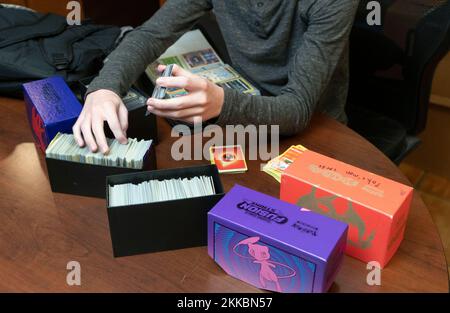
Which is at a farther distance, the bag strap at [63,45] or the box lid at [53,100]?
the bag strap at [63,45]

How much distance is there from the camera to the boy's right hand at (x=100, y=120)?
100 centimetres

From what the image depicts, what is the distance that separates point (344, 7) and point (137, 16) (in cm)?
206

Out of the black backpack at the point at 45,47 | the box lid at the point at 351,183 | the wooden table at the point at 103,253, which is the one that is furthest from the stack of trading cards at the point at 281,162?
the black backpack at the point at 45,47

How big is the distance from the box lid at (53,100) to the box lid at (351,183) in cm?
51

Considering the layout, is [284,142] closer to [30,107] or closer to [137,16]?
[30,107]

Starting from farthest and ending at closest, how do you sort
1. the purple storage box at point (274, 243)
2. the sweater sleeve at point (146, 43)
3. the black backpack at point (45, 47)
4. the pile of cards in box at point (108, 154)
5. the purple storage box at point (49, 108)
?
1. the black backpack at point (45, 47)
2. the sweater sleeve at point (146, 43)
3. the purple storage box at point (49, 108)
4. the pile of cards in box at point (108, 154)
5. the purple storage box at point (274, 243)

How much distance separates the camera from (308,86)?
119 cm

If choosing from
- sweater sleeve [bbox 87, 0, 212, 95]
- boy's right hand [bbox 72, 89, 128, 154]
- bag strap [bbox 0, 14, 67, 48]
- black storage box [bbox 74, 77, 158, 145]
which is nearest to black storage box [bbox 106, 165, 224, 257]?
boy's right hand [bbox 72, 89, 128, 154]

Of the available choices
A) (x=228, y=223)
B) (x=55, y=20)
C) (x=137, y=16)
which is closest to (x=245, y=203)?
A: (x=228, y=223)

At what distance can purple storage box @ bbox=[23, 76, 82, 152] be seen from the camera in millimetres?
1070

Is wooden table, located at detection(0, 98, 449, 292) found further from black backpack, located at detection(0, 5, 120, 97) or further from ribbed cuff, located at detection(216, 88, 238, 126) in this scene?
black backpack, located at detection(0, 5, 120, 97)

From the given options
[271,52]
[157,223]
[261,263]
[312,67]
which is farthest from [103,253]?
[271,52]

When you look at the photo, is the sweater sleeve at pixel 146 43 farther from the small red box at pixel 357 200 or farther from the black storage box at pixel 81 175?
the small red box at pixel 357 200

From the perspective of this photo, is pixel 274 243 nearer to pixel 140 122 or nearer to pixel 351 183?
pixel 351 183
